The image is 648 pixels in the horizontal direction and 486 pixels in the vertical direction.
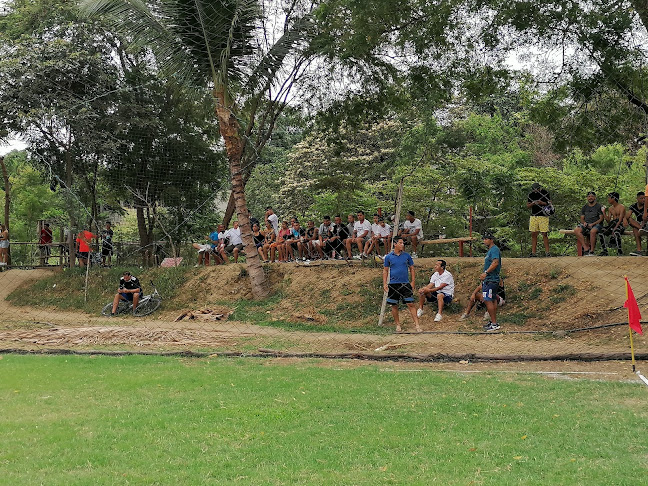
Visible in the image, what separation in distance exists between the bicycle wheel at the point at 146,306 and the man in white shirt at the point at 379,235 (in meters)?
6.08

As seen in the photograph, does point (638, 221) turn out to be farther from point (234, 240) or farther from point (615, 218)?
point (234, 240)

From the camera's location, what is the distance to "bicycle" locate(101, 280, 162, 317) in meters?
19.3

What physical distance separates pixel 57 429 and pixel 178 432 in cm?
115

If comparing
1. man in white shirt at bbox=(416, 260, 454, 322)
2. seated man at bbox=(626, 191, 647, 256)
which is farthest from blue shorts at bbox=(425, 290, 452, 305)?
seated man at bbox=(626, 191, 647, 256)

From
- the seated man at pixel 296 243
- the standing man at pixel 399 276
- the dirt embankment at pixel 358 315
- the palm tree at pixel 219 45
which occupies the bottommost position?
the dirt embankment at pixel 358 315

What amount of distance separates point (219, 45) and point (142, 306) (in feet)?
24.1

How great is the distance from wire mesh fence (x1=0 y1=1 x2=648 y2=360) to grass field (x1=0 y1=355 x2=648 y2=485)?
2.93 m

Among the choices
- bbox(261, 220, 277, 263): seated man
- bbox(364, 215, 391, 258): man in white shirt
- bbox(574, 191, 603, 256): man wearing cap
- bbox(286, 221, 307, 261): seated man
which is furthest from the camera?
bbox(261, 220, 277, 263): seated man

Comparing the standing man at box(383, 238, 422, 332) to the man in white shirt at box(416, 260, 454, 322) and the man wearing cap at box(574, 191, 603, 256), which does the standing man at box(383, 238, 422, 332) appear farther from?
the man wearing cap at box(574, 191, 603, 256)

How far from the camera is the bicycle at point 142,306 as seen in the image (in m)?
19.3

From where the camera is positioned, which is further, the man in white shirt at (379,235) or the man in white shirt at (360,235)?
the man in white shirt at (360,235)

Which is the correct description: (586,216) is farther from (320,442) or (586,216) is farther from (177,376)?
(320,442)

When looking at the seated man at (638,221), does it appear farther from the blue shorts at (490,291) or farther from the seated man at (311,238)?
the seated man at (311,238)

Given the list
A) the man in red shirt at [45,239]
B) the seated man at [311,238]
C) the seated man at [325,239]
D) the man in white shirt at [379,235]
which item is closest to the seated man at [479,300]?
the man in white shirt at [379,235]
